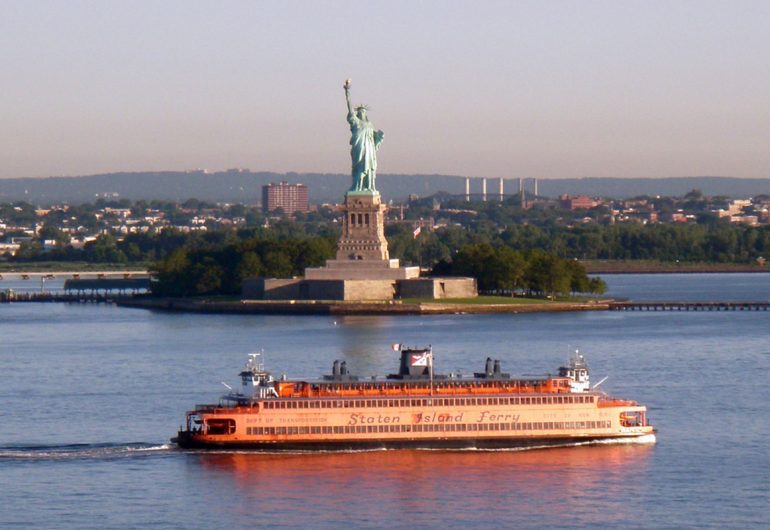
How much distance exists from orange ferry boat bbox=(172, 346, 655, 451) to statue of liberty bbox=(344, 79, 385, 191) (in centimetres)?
5421

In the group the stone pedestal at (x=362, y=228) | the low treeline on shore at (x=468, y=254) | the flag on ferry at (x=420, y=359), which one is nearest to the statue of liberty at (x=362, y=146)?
the stone pedestal at (x=362, y=228)

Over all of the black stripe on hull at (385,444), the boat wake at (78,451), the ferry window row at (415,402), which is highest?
the ferry window row at (415,402)

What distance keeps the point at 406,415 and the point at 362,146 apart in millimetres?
55269

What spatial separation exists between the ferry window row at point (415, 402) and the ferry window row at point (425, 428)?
411 mm

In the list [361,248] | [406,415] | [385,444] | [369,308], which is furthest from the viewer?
[361,248]

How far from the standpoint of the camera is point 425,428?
42.4 m

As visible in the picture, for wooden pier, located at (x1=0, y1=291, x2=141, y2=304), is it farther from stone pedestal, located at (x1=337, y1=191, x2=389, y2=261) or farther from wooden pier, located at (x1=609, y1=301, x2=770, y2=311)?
wooden pier, located at (x1=609, y1=301, x2=770, y2=311)

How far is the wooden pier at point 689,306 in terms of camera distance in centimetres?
9698

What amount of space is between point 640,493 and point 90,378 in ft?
78.3

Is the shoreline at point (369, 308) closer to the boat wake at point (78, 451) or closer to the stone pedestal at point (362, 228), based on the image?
the stone pedestal at point (362, 228)

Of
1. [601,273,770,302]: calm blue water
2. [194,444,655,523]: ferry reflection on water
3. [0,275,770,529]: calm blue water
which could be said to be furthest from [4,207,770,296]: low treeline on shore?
[194,444,655,523]: ferry reflection on water

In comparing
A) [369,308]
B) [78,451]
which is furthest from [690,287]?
[78,451]

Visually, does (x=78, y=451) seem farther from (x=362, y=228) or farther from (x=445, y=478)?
(x=362, y=228)

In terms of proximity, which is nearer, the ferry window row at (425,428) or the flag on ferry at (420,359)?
the ferry window row at (425,428)
